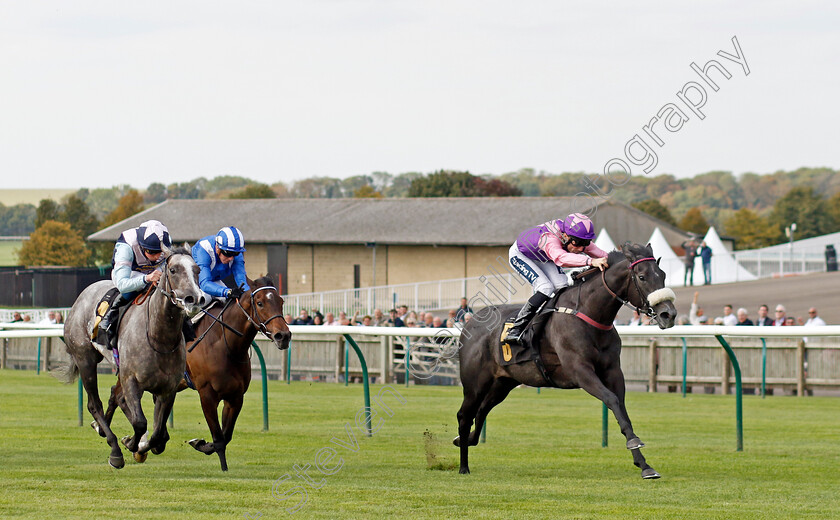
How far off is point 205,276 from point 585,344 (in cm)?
293

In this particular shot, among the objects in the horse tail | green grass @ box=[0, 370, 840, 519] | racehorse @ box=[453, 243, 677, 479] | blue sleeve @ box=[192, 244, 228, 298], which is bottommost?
green grass @ box=[0, 370, 840, 519]

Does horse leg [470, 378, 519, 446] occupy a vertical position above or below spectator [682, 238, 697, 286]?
below

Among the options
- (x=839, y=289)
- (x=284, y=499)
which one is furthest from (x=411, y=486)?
(x=839, y=289)

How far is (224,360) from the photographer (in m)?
8.42

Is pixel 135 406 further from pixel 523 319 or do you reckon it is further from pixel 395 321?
pixel 395 321

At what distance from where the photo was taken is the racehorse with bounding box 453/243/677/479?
764cm

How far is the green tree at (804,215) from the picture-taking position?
84812 millimetres

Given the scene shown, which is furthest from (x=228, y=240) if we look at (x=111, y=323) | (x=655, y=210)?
(x=655, y=210)

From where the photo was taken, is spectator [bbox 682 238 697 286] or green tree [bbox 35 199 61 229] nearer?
spectator [bbox 682 238 697 286]

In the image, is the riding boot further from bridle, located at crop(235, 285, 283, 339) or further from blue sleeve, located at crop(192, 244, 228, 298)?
bridle, located at crop(235, 285, 283, 339)

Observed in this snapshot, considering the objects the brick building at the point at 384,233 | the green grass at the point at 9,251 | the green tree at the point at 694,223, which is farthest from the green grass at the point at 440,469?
the green tree at the point at 694,223

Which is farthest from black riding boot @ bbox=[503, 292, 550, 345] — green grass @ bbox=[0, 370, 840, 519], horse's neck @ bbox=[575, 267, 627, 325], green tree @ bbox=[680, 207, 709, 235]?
green tree @ bbox=[680, 207, 709, 235]

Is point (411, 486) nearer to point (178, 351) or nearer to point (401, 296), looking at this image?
point (178, 351)

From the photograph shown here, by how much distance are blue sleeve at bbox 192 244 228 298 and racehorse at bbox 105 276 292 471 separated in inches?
5.7
